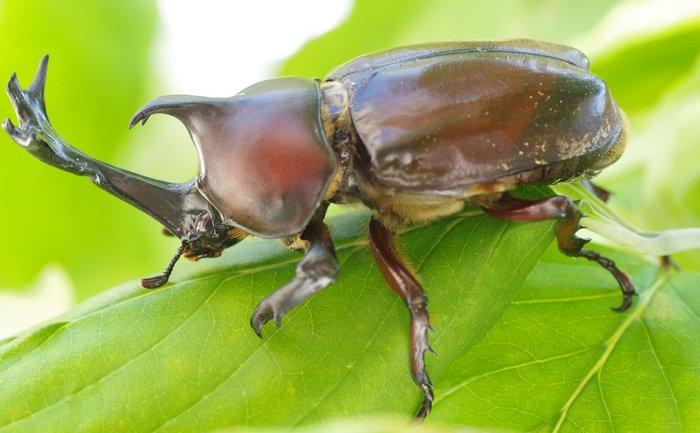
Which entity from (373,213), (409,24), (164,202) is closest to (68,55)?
(409,24)

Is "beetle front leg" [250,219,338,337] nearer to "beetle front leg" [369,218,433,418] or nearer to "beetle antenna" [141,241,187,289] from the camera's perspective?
"beetle front leg" [369,218,433,418]

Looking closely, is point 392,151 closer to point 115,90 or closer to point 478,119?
point 478,119

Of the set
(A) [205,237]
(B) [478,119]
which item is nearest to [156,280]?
(A) [205,237]

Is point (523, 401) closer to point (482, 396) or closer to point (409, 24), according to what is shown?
point (482, 396)

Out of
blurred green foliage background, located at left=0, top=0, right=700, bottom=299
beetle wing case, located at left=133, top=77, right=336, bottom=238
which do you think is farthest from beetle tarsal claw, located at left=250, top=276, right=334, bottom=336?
blurred green foliage background, located at left=0, top=0, right=700, bottom=299

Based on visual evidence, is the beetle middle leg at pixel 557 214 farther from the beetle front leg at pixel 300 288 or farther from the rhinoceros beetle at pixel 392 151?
the beetle front leg at pixel 300 288

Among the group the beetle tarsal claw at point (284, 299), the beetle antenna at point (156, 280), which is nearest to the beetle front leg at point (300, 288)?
the beetle tarsal claw at point (284, 299)
